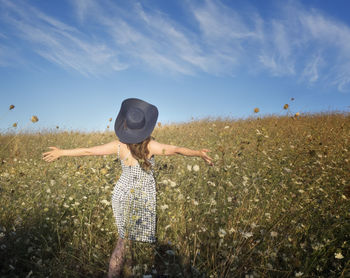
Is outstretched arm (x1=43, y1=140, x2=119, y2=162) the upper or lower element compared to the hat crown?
lower

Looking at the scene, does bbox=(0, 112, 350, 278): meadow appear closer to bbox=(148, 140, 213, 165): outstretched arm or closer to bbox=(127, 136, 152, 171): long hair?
bbox=(148, 140, 213, 165): outstretched arm

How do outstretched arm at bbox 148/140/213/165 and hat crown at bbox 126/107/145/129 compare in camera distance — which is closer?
outstretched arm at bbox 148/140/213/165

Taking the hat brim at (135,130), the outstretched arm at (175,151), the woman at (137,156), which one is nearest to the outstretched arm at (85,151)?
the woman at (137,156)

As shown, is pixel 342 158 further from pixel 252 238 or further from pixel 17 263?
pixel 17 263

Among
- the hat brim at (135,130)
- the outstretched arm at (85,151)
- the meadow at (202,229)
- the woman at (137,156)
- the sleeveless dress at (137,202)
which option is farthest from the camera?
the outstretched arm at (85,151)

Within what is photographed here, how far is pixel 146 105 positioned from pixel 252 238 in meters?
2.05

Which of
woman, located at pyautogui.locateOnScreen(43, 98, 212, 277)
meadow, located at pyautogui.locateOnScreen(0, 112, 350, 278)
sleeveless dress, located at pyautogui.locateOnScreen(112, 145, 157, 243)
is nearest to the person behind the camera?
meadow, located at pyautogui.locateOnScreen(0, 112, 350, 278)

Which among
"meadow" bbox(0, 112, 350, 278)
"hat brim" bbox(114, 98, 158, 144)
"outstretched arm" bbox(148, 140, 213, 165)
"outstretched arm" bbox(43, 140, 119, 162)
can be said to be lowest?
"meadow" bbox(0, 112, 350, 278)

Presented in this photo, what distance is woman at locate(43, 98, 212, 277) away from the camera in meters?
3.09

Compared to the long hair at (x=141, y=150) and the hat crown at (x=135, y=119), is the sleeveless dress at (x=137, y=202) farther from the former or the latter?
the hat crown at (x=135, y=119)

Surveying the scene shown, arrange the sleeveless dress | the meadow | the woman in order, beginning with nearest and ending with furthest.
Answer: the meadow < the sleeveless dress < the woman

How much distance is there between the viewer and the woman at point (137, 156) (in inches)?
122

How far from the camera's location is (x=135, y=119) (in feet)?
10.8

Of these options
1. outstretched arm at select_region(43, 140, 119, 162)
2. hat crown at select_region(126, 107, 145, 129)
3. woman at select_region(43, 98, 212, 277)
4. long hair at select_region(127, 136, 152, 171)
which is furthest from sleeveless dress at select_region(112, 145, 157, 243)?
hat crown at select_region(126, 107, 145, 129)
